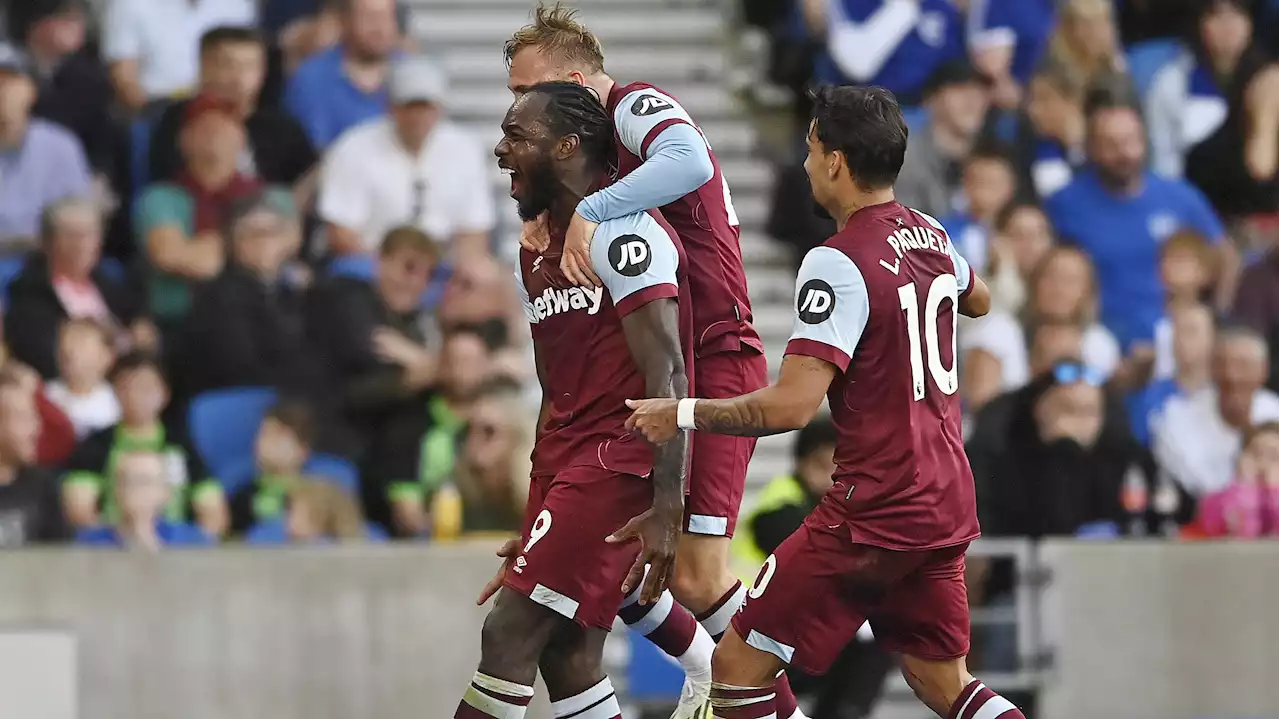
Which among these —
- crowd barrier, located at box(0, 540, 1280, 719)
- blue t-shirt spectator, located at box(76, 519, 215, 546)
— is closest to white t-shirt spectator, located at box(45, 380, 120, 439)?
blue t-shirt spectator, located at box(76, 519, 215, 546)

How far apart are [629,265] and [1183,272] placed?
6.86 meters

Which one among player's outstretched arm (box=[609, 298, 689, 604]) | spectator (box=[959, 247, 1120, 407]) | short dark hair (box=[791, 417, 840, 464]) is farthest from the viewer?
spectator (box=[959, 247, 1120, 407])

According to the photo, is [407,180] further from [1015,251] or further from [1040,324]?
[1040,324]

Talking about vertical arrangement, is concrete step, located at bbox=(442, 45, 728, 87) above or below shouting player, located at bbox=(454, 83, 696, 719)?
above

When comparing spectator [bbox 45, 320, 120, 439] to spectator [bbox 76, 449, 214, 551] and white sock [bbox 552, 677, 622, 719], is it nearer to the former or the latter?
spectator [bbox 76, 449, 214, 551]

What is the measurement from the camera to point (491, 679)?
19.7 feet

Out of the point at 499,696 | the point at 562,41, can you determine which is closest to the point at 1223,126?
the point at 562,41

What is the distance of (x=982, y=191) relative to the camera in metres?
11.8

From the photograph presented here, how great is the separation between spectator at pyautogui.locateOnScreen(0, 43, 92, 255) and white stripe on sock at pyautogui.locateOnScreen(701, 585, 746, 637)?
5.35 meters

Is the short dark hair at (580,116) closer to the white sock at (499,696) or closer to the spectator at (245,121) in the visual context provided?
the white sock at (499,696)

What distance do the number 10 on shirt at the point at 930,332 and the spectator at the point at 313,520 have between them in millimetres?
4556

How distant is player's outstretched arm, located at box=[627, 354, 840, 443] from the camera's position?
5633 mm

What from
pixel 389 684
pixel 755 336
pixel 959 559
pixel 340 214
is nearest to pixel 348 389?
pixel 340 214

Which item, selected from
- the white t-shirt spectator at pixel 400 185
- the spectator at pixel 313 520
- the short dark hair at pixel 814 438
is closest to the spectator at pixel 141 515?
the spectator at pixel 313 520
